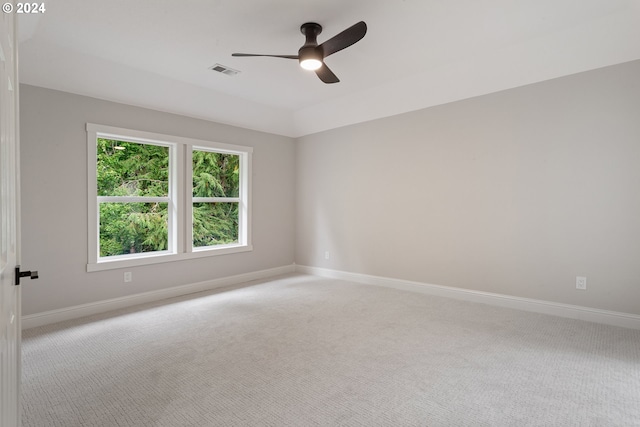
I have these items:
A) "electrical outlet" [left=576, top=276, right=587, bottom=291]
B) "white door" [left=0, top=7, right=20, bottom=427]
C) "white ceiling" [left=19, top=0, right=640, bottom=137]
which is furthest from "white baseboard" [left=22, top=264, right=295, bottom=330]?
"electrical outlet" [left=576, top=276, right=587, bottom=291]

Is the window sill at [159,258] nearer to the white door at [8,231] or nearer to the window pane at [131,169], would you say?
the window pane at [131,169]

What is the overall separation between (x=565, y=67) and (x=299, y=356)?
3.69 metres

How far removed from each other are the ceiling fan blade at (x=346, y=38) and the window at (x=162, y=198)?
8.17 ft

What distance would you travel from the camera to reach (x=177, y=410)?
75.6 inches

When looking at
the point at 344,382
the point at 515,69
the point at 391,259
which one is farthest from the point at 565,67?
the point at 344,382

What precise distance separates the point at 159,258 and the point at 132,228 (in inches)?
19.1

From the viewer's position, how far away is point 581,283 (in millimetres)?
3330

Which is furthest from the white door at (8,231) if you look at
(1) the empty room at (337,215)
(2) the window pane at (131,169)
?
(2) the window pane at (131,169)

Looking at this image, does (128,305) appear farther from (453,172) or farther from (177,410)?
(453,172)

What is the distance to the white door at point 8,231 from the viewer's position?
0.97 meters

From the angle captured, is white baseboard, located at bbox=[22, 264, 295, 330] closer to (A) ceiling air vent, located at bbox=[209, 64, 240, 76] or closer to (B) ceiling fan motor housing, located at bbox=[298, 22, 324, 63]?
(A) ceiling air vent, located at bbox=[209, 64, 240, 76]

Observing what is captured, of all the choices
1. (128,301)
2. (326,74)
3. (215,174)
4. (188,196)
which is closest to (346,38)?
(326,74)

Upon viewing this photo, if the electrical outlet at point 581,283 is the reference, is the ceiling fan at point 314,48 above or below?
above

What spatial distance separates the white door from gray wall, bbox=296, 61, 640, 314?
13.2ft
